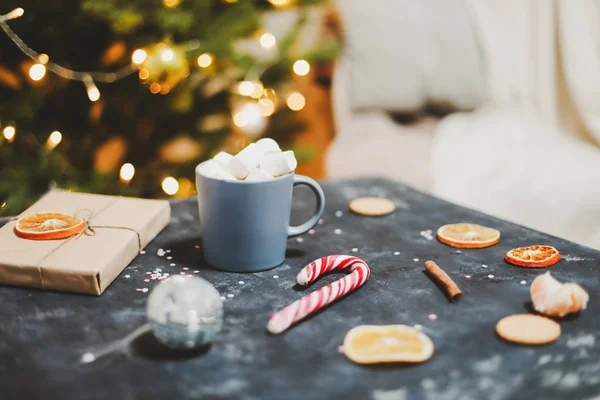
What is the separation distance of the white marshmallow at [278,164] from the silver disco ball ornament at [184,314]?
0.62ft

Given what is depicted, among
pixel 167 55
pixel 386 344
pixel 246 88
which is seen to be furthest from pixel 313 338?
pixel 246 88

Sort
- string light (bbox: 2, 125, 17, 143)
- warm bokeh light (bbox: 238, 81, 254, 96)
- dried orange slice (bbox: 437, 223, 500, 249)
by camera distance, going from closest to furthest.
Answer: dried orange slice (bbox: 437, 223, 500, 249), string light (bbox: 2, 125, 17, 143), warm bokeh light (bbox: 238, 81, 254, 96)

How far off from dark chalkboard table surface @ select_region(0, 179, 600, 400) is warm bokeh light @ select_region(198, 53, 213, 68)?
80cm

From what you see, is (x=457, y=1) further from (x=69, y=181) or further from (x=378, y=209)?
(x=69, y=181)

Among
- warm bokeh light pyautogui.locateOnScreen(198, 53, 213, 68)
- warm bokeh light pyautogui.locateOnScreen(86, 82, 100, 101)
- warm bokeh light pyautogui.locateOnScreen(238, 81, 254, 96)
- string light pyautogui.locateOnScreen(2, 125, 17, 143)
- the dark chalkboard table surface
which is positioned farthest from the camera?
warm bokeh light pyautogui.locateOnScreen(238, 81, 254, 96)

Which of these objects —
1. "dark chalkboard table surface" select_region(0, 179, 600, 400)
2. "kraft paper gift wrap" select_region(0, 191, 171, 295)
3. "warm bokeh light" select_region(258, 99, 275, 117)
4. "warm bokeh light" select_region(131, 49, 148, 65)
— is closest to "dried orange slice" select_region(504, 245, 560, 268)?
"dark chalkboard table surface" select_region(0, 179, 600, 400)

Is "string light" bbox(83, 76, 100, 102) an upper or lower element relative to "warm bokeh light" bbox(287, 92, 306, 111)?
upper

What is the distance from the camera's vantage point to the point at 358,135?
1580mm

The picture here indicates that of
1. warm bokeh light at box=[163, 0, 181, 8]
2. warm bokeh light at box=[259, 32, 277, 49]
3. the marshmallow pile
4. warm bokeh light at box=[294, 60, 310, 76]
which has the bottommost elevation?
the marshmallow pile

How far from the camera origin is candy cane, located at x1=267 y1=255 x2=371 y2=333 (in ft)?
1.85

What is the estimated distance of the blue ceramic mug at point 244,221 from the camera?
661mm

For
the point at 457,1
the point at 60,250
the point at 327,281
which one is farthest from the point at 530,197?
the point at 60,250

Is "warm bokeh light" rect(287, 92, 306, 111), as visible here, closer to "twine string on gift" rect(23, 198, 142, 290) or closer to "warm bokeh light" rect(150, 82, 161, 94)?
"warm bokeh light" rect(150, 82, 161, 94)

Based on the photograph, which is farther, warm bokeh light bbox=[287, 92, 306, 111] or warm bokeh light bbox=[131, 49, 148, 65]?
warm bokeh light bbox=[287, 92, 306, 111]
